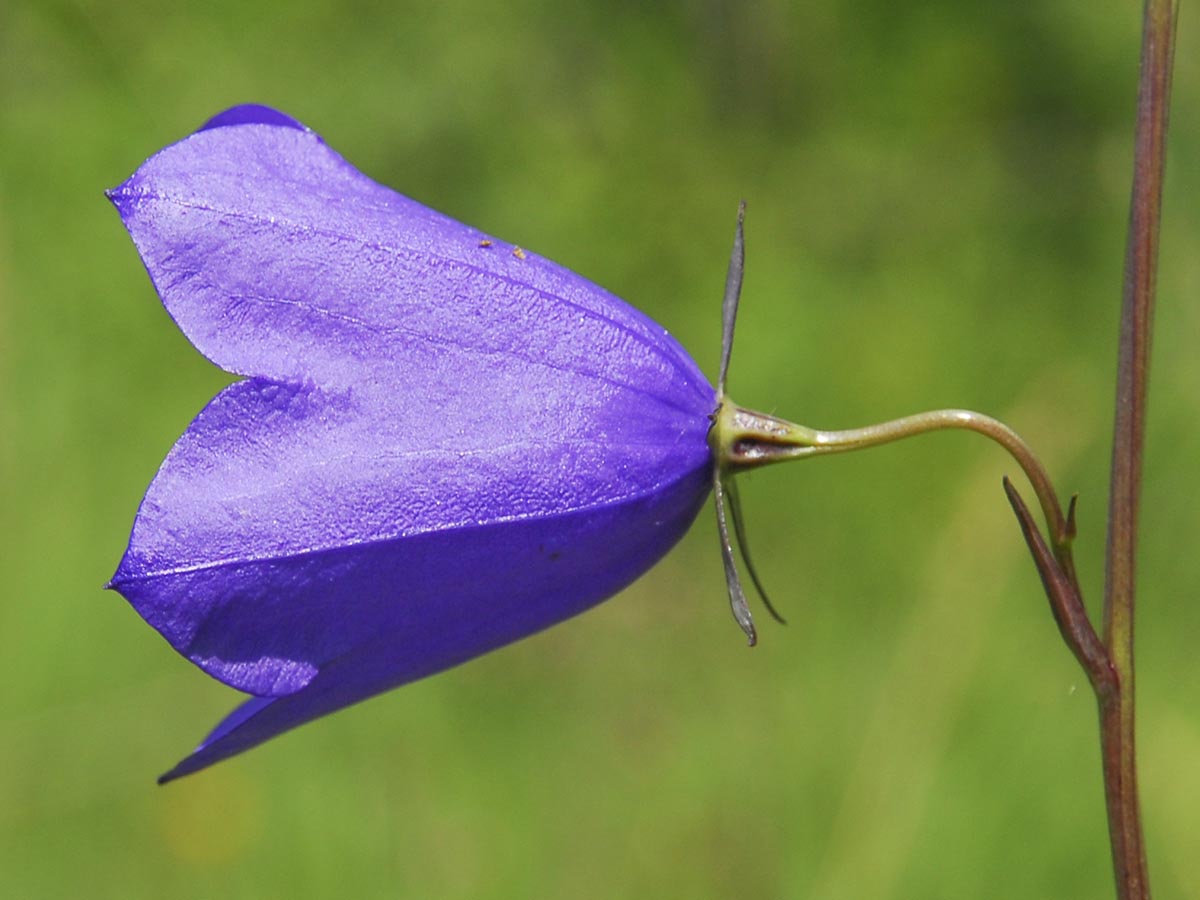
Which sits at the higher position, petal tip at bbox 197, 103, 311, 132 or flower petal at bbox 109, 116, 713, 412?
petal tip at bbox 197, 103, 311, 132

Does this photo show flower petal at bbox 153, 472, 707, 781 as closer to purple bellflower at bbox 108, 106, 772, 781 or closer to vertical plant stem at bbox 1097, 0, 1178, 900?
purple bellflower at bbox 108, 106, 772, 781

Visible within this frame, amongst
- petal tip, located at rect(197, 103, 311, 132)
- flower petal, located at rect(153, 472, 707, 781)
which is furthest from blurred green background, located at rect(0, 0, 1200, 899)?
petal tip, located at rect(197, 103, 311, 132)

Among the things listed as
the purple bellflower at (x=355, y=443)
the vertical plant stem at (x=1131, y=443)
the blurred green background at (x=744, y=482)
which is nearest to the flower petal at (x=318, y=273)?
the purple bellflower at (x=355, y=443)

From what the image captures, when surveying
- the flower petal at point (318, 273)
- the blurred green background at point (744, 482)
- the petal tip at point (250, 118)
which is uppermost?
the petal tip at point (250, 118)

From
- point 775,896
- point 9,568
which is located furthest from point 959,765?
point 9,568

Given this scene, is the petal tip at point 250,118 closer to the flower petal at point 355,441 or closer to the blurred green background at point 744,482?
the flower petal at point 355,441

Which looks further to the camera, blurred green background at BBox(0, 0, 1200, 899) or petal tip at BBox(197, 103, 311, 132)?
blurred green background at BBox(0, 0, 1200, 899)

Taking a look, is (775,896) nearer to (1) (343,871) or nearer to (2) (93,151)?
(1) (343,871)
